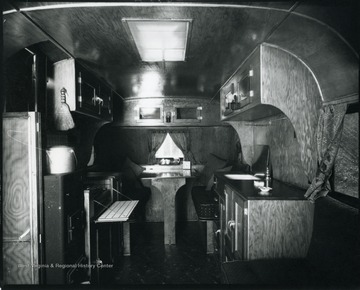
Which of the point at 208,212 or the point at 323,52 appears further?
the point at 208,212

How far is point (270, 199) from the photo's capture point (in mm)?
1891

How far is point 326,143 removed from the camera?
5.96ft

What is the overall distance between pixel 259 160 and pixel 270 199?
148 cm

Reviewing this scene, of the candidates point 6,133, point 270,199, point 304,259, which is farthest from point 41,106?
point 304,259

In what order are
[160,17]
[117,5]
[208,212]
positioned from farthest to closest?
[208,212] < [160,17] < [117,5]

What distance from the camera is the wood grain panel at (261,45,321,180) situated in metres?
2.01

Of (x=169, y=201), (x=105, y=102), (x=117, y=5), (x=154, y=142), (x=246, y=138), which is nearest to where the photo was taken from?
(x=117, y=5)

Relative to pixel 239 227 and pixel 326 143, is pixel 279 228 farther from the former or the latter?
pixel 326 143

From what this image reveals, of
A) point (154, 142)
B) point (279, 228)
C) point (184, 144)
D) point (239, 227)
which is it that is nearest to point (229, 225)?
point (239, 227)

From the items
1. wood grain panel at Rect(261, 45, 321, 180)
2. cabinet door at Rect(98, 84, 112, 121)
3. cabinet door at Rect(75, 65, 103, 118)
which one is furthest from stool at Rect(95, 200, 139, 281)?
wood grain panel at Rect(261, 45, 321, 180)

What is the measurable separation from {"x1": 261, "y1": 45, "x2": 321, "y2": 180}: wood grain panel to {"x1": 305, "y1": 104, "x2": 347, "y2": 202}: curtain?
5.2 inches

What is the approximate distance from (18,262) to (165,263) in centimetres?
193

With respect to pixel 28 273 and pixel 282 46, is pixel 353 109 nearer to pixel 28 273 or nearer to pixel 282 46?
pixel 282 46

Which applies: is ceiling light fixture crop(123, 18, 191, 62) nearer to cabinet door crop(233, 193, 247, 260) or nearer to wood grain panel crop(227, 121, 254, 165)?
cabinet door crop(233, 193, 247, 260)
